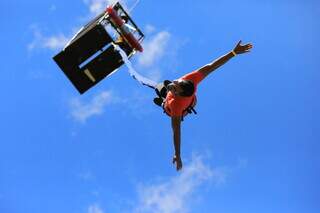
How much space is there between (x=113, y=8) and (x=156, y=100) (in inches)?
229

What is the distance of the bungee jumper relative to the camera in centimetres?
927

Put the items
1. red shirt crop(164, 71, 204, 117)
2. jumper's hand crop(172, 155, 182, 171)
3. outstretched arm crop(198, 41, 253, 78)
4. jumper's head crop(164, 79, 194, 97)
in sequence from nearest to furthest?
jumper's head crop(164, 79, 194, 97)
red shirt crop(164, 71, 204, 117)
outstretched arm crop(198, 41, 253, 78)
jumper's hand crop(172, 155, 182, 171)

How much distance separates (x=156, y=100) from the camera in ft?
33.2

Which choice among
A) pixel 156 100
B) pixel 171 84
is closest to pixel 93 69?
pixel 156 100

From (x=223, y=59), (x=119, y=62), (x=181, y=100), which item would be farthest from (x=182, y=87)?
(x=119, y=62)

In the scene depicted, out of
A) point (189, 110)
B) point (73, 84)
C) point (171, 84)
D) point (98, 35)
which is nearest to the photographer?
point (171, 84)

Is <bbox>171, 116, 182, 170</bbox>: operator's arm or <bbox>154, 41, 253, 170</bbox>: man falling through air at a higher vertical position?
<bbox>154, 41, 253, 170</bbox>: man falling through air

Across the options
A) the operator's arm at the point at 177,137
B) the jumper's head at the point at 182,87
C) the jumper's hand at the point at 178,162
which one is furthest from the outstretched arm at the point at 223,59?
the jumper's hand at the point at 178,162

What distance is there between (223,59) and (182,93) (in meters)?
1.16

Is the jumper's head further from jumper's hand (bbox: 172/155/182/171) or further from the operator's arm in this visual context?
jumper's hand (bbox: 172/155/182/171)

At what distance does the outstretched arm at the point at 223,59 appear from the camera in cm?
933

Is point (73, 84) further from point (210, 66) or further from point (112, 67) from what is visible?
point (210, 66)

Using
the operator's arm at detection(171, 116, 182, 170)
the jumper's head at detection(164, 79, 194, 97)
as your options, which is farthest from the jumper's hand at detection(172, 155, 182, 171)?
the jumper's head at detection(164, 79, 194, 97)

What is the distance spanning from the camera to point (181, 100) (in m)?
9.11
